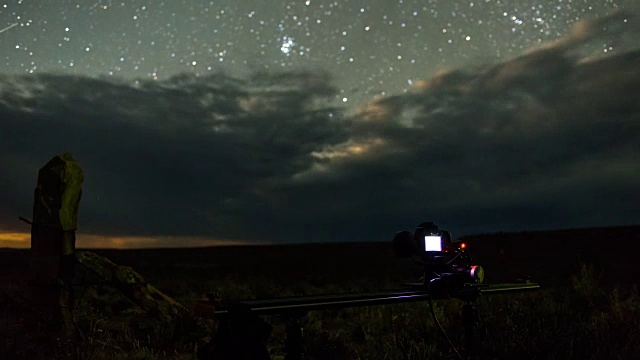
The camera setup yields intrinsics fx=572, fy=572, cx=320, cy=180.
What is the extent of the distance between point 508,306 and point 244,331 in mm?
7112

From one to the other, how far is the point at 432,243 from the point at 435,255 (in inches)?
4.4

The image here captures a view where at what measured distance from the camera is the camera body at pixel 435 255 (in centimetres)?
493

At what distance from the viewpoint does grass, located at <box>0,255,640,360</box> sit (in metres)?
6.37

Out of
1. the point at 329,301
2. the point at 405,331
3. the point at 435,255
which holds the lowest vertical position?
the point at 405,331

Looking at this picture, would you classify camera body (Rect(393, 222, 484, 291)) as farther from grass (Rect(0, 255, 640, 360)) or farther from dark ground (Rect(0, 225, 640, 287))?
dark ground (Rect(0, 225, 640, 287))

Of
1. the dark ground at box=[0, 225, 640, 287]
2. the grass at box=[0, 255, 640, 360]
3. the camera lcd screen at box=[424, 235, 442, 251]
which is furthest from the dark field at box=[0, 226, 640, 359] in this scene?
the dark ground at box=[0, 225, 640, 287]

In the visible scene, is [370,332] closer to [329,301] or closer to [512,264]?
[329,301]

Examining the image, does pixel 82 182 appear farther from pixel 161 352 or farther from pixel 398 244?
pixel 398 244

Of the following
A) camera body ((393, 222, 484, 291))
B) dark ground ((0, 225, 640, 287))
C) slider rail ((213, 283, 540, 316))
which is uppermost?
camera body ((393, 222, 484, 291))

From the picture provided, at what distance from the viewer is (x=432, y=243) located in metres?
4.96

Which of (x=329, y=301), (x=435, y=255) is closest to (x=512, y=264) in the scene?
(x=435, y=255)

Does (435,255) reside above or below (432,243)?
below

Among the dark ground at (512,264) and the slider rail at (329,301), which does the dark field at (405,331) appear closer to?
the slider rail at (329,301)

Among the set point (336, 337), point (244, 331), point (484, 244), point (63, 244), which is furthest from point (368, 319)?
point (484, 244)
